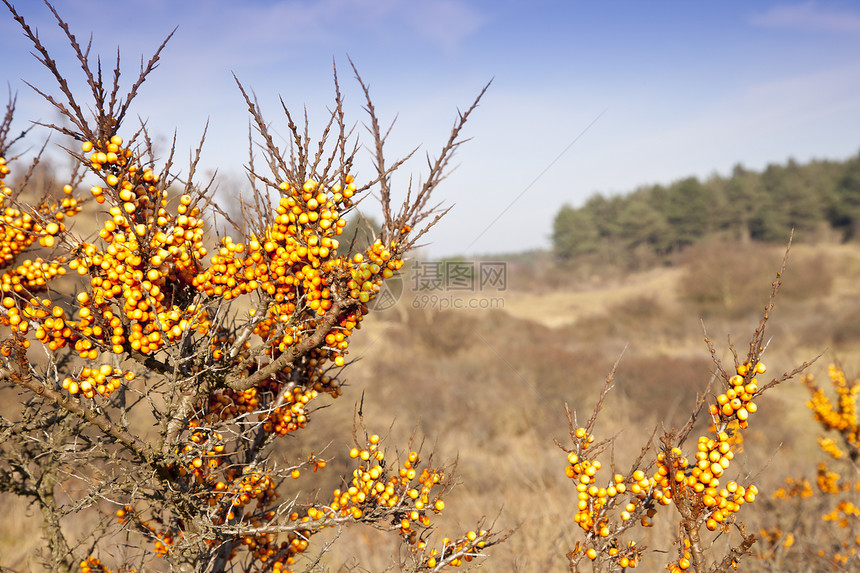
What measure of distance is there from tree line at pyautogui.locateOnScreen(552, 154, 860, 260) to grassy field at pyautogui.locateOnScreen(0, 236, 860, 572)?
15503 mm

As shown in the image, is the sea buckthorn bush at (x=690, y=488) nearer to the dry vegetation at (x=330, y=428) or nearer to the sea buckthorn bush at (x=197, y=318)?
the dry vegetation at (x=330, y=428)

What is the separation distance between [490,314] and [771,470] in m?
14.5

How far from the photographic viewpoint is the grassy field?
26.7ft

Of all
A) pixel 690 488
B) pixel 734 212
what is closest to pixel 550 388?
pixel 690 488

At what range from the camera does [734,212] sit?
45.7m

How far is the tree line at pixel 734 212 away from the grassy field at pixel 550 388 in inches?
610

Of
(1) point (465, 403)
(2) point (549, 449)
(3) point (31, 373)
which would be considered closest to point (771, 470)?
(2) point (549, 449)

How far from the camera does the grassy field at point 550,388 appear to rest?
8.12 m

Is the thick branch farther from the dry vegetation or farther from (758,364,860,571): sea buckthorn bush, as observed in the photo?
(758,364,860,571): sea buckthorn bush

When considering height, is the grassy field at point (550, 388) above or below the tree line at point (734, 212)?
below

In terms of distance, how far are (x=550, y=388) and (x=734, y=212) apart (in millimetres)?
40613

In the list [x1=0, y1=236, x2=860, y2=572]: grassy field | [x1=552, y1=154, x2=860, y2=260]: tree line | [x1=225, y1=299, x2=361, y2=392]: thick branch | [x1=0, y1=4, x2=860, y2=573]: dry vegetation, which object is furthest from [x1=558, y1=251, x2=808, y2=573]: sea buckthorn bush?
[x1=552, y1=154, x2=860, y2=260]: tree line

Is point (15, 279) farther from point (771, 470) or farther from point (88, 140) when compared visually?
point (771, 470)

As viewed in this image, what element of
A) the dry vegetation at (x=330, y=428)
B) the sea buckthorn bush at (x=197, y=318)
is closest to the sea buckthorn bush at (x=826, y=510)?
→ the dry vegetation at (x=330, y=428)
